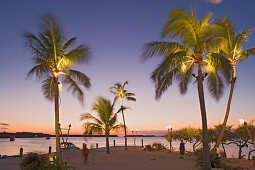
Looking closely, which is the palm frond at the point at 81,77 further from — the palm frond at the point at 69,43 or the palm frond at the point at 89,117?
the palm frond at the point at 89,117

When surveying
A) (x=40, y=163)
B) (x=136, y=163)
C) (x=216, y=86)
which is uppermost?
(x=216, y=86)

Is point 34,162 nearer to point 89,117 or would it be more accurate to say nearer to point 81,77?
point 81,77

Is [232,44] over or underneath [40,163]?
over

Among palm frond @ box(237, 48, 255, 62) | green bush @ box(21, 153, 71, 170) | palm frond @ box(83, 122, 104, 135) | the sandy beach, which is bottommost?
the sandy beach

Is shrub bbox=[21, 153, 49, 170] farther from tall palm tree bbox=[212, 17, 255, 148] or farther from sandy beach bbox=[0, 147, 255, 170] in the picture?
tall palm tree bbox=[212, 17, 255, 148]

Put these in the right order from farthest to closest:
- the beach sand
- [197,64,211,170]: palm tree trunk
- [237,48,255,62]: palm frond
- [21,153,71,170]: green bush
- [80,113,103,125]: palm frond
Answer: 1. [80,113,103,125]: palm frond
2. [237,48,255,62]: palm frond
3. the beach sand
4. [197,64,211,170]: palm tree trunk
5. [21,153,71,170]: green bush

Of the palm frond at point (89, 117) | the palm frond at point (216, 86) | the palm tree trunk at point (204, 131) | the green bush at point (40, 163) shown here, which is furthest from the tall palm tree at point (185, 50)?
the palm frond at point (89, 117)

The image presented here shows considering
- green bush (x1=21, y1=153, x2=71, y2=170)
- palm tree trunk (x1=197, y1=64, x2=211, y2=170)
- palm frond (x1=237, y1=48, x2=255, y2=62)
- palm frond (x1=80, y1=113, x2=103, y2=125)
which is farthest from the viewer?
palm frond (x1=80, y1=113, x2=103, y2=125)

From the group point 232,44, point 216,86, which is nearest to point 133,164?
point 216,86

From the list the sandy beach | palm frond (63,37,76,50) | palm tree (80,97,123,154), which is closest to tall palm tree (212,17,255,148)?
the sandy beach

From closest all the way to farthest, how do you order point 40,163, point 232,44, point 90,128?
point 40,163 → point 232,44 → point 90,128

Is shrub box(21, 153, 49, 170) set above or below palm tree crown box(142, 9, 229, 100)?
below

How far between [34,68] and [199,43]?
8.75 meters

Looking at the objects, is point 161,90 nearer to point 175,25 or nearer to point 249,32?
point 175,25
